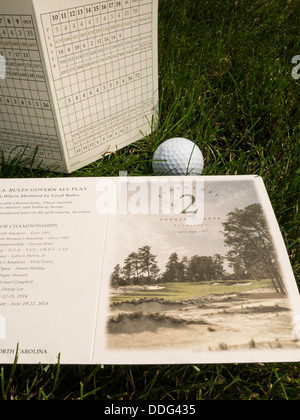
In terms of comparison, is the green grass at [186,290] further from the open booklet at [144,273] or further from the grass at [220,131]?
the grass at [220,131]

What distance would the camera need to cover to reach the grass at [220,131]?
67cm

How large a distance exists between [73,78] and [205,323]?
0.67 metres

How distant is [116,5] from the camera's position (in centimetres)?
91

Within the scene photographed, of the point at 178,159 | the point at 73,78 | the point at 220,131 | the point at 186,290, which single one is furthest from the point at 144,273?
the point at 220,131

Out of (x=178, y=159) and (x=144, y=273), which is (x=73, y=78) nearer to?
(x=178, y=159)

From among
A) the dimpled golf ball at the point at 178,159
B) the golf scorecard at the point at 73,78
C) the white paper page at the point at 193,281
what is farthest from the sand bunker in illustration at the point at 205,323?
the golf scorecard at the point at 73,78

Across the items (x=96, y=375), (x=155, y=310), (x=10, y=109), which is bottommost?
(x=96, y=375)

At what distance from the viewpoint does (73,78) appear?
3.02ft

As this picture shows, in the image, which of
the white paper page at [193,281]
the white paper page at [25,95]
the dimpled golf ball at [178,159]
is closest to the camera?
the white paper page at [193,281]

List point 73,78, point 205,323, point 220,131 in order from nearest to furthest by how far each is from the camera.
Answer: point 205,323
point 73,78
point 220,131

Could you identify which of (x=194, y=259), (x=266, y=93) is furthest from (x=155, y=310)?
(x=266, y=93)
